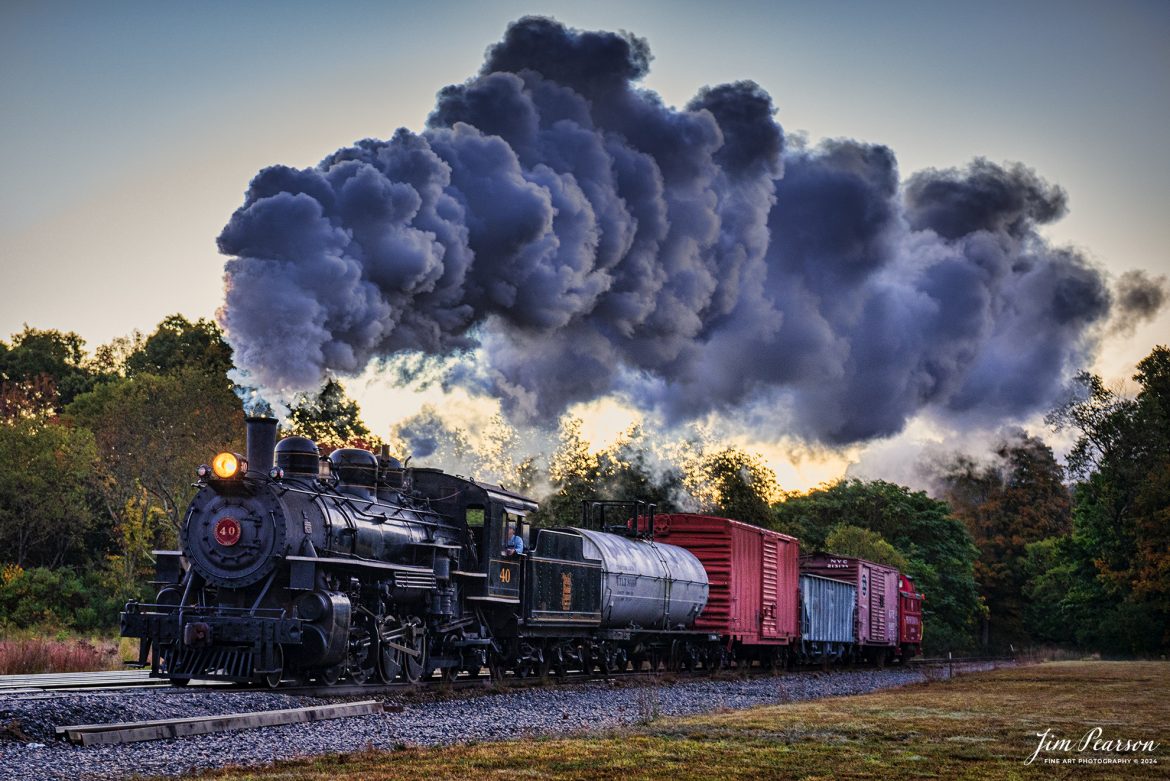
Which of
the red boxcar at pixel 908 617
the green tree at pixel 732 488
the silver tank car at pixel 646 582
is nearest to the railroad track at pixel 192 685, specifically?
the silver tank car at pixel 646 582

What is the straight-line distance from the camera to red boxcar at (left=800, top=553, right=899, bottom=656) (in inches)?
1578

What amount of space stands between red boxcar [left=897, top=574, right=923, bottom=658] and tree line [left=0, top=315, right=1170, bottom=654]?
6.78 m

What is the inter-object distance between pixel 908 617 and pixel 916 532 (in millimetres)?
33192

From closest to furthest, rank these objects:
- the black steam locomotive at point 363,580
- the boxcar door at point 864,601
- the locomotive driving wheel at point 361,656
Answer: the black steam locomotive at point 363,580 < the locomotive driving wheel at point 361,656 < the boxcar door at point 864,601

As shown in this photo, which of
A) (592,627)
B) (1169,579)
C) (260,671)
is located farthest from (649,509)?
(1169,579)

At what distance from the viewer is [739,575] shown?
101ft

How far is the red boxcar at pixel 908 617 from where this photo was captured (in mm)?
47688

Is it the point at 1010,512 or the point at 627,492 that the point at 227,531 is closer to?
the point at 627,492

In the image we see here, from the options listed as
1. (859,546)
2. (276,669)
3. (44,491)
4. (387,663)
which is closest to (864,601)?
(387,663)

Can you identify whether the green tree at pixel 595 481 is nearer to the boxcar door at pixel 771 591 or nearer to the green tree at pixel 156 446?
the green tree at pixel 156 446

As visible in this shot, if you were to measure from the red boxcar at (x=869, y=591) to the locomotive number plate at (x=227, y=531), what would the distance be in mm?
24196

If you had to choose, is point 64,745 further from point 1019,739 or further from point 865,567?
point 865,567

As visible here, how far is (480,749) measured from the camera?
39.4 ft

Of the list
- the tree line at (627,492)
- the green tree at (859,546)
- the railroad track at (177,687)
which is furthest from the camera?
the green tree at (859,546)
